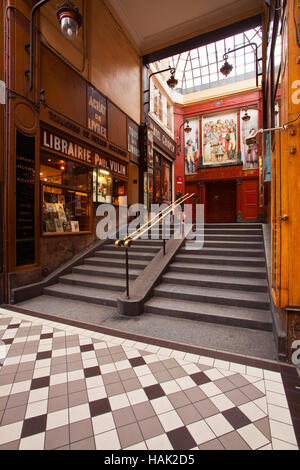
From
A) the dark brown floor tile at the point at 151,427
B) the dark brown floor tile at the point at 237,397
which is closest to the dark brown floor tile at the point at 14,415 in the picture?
the dark brown floor tile at the point at 151,427

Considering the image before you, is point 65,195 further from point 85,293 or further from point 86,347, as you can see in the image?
point 86,347

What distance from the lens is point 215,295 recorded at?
3643mm

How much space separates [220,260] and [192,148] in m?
9.57

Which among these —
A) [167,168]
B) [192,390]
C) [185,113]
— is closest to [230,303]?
[192,390]

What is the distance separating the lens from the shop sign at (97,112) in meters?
6.23

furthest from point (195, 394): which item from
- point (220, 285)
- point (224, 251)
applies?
point (224, 251)

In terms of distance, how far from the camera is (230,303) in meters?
3.51

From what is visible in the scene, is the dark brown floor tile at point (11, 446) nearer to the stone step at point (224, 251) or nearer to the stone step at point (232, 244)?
the stone step at point (224, 251)

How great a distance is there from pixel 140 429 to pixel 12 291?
140 inches

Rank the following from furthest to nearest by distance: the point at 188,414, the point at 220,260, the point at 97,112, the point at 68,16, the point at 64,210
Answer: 1. the point at 97,112
2. the point at 64,210
3. the point at 220,260
4. the point at 68,16
5. the point at 188,414

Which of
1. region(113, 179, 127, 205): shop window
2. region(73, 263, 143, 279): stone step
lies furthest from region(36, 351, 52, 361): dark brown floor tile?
region(113, 179, 127, 205): shop window

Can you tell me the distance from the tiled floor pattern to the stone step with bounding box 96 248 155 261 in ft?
9.28

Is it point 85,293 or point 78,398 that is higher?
point 85,293

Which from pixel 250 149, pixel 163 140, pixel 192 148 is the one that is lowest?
pixel 250 149
